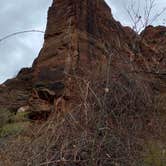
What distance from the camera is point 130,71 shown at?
6438 mm

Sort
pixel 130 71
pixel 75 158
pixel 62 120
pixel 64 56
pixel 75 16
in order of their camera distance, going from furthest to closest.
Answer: pixel 75 16 → pixel 64 56 → pixel 130 71 → pixel 62 120 → pixel 75 158

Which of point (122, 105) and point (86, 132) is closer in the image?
point (86, 132)

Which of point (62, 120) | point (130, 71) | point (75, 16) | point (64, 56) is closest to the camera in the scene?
point (62, 120)

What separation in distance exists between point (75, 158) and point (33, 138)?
2.39 feet

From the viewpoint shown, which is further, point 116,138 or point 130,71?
point 130,71

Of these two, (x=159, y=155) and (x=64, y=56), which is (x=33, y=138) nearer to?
(x=159, y=155)

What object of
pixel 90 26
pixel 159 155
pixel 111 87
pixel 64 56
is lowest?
pixel 159 155

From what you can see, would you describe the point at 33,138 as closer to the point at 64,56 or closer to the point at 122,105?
the point at 122,105

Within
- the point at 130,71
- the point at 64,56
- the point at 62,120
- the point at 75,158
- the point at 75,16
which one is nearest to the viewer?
the point at 75,158

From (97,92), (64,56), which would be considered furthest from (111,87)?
(64,56)

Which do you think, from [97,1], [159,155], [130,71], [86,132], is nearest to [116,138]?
[86,132]

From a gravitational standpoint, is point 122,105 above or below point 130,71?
below

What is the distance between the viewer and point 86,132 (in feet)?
17.7

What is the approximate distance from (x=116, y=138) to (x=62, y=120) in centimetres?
67
